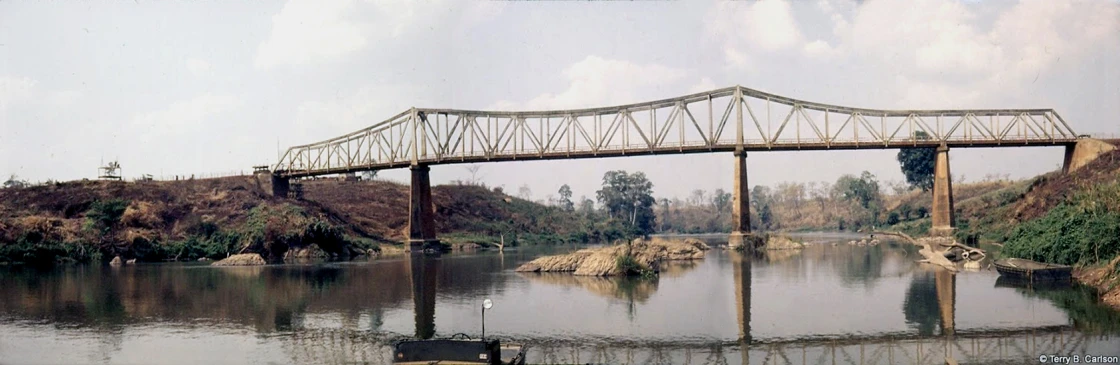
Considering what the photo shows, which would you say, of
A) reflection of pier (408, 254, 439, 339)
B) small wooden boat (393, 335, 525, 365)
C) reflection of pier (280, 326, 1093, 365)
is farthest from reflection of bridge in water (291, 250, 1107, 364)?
small wooden boat (393, 335, 525, 365)

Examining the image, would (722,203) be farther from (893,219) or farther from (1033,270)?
(1033,270)

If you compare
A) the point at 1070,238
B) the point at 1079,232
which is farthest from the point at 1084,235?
the point at 1070,238

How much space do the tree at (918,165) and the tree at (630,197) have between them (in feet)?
149

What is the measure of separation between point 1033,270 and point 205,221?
7135 cm

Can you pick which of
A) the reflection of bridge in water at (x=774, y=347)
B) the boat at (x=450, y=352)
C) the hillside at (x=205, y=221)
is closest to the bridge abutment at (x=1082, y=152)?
the hillside at (x=205, y=221)

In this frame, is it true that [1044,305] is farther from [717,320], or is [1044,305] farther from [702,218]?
[702,218]

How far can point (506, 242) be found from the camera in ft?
342

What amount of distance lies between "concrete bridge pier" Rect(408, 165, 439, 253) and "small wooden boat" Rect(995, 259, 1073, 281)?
56.3 metres

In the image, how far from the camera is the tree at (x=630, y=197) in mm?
155250

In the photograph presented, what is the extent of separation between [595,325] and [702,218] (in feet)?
509

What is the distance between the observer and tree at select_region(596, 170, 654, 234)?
15525 centimetres

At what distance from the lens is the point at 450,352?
2062cm

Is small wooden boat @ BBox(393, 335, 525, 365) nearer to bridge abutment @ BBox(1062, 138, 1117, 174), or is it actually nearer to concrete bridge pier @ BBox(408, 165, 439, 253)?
concrete bridge pier @ BBox(408, 165, 439, 253)

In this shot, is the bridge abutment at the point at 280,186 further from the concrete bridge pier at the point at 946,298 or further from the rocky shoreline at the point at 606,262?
the concrete bridge pier at the point at 946,298
